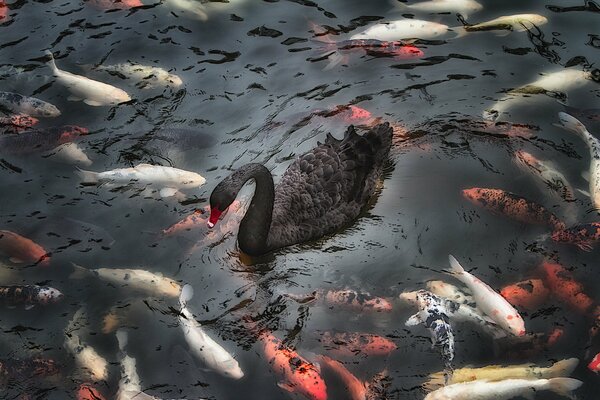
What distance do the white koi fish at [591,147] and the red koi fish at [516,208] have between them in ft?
1.65

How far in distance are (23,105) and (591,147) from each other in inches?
240

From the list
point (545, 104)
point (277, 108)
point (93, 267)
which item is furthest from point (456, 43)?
point (93, 267)

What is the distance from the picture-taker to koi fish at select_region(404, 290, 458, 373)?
237 inches

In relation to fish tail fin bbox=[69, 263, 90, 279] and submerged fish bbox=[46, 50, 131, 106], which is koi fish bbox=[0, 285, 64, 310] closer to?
fish tail fin bbox=[69, 263, 90, 279]

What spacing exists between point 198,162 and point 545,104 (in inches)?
152

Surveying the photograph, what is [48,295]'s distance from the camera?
6.56 m

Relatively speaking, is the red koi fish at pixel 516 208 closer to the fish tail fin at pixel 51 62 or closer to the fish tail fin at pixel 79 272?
the fish tail fin at pixel 79 272

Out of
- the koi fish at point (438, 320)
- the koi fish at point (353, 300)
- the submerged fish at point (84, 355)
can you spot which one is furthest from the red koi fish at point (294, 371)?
the submerged fish at point (84, 355)

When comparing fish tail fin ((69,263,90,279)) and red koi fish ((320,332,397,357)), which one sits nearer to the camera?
red koi fish ((320,332,397,357))

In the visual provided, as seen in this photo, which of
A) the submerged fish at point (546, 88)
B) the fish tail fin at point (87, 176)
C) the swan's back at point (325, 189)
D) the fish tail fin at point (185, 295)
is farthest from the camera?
the submerged fish at point (546, 88)

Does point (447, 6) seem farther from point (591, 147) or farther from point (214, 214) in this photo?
point (214, 214)

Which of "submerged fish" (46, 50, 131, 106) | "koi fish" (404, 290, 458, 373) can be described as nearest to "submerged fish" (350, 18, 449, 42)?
"submerged fish" (46, 50, 131, 106)

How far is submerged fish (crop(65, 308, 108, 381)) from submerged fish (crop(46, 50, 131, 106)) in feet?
9.78

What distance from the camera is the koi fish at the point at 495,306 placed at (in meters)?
5.97
